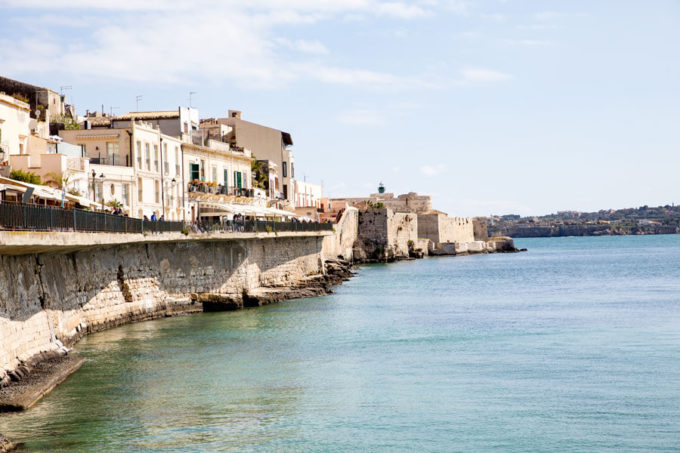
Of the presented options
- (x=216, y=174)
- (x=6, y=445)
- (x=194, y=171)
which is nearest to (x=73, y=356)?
(x=6, y=445)

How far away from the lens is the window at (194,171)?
45.5 m

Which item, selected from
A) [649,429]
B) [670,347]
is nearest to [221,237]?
[670,347]

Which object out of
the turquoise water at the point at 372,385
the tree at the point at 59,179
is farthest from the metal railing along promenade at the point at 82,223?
the tree at the point at 59,179

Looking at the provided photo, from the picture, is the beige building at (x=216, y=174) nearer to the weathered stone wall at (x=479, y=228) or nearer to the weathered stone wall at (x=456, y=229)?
the weathered stone wall at (x=456, y=229)

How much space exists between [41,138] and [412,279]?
32.0m

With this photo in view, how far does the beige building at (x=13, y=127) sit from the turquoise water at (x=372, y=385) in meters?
8.09

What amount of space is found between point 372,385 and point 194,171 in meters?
27.2

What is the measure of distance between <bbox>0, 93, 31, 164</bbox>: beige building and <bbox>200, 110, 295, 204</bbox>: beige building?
24960 mm

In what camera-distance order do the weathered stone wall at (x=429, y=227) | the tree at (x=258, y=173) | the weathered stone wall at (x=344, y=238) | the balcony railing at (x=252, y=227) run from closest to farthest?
the balcony railing at (x=252, y=227) → the tree at (x=258, y=173) → the weathered stone wall at (x=344, y=238) → the weathered stone wall at (x=429, y=227)

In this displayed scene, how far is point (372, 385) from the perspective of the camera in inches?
817

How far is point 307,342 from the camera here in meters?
28.0

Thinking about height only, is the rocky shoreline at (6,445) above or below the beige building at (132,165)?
below

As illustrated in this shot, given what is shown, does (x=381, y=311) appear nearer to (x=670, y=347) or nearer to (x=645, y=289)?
(x=670, y=347)

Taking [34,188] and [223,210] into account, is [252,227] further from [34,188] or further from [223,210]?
[34,188]
